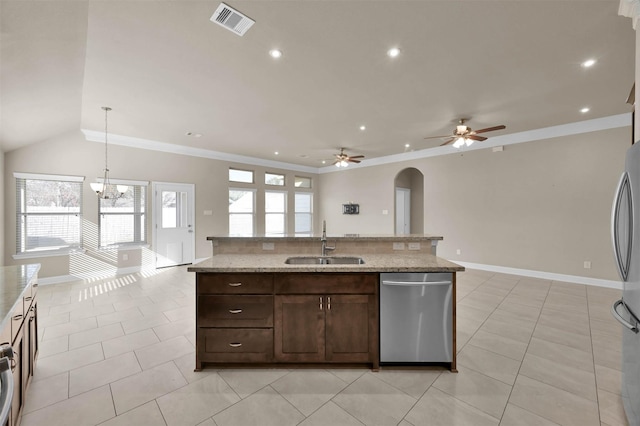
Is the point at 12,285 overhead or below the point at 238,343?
overhead

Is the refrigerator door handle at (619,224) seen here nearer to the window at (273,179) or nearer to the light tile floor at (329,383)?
the light tile floor at (329,383)

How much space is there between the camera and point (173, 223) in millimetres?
6344

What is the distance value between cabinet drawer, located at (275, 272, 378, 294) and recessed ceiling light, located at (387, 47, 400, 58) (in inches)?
84.6

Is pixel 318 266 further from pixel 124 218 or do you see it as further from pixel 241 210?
pixel 241 210

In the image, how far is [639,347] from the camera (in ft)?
4.43

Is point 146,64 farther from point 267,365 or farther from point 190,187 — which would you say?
point 190,187

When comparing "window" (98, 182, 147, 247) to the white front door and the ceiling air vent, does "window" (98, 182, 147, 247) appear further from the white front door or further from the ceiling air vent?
the ceiling air vent

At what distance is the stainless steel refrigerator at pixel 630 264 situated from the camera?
1423 mm

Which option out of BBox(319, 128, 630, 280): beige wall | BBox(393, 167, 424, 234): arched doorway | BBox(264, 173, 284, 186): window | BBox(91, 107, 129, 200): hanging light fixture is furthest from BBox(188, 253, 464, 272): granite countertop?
BBox(393, 167, 424, 234): arched doorway

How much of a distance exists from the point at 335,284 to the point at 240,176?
20.9ft

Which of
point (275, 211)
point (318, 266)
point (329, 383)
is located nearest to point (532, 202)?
point (318, 266)

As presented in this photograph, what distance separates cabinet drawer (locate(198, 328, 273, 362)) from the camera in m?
2.19

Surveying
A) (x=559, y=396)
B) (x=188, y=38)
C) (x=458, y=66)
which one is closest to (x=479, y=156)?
(x=458, y=66)

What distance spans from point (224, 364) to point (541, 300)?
4.34 meters
